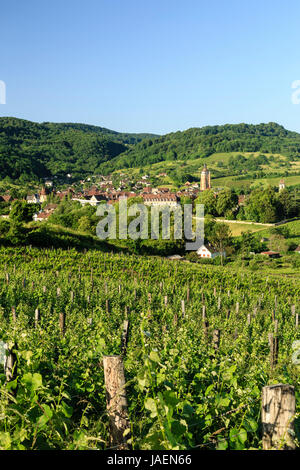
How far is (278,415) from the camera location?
6.38 feet

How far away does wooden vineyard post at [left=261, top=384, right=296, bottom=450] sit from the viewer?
1.92 m

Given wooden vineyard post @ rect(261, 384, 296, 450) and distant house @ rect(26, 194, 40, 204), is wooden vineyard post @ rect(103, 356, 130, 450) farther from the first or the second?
distant house @ rect(26, 194, 40, 204)

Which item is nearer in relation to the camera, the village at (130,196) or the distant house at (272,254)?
the distant house at (272,254)

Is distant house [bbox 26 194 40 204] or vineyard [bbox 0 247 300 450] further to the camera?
distant house [bbox 26 194 40 204]

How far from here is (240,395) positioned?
286 centimetres

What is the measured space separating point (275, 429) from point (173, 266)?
80.4 ft

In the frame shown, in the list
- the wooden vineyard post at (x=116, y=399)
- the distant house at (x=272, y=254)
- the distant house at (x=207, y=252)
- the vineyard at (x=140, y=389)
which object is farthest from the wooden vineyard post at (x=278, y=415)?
the distant house at (x=272, y=254)

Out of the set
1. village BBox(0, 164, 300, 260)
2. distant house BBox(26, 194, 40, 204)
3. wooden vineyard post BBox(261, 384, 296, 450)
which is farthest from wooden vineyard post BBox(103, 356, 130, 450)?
distant house BBox(26, 194, 40, 204)

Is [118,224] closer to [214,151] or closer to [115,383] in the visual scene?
[115,383]

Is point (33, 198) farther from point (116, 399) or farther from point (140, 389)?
point (116, 399)

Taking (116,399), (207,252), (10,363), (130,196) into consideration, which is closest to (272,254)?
(207,252)

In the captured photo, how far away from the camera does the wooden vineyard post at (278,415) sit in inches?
75.5

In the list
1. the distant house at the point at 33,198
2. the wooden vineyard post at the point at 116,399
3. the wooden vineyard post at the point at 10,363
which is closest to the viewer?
the wooden vineyard post at the point at 116,399

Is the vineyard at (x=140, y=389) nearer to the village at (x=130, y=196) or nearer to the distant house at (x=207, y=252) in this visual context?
the village at (x=130, y=196)
